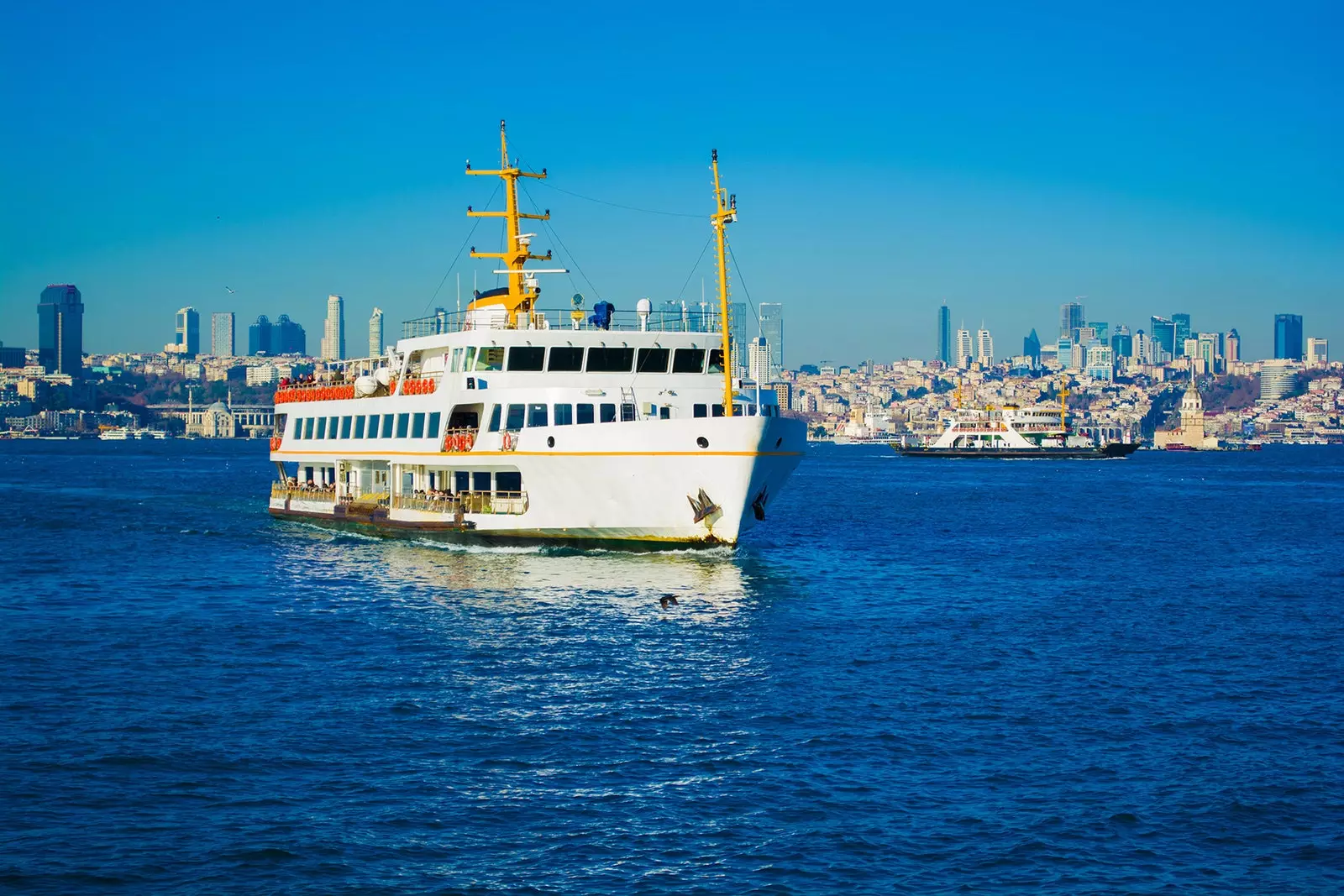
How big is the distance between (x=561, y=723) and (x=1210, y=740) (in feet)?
32.5

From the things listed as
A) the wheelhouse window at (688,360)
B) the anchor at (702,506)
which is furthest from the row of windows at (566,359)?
the anchor at (702,506)

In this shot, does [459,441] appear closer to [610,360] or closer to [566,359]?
[566,359]

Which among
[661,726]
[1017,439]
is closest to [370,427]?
[661,726]

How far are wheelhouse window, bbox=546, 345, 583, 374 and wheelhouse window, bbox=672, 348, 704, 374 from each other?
3.06 metres

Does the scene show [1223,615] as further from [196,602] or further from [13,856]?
A: [13,856]

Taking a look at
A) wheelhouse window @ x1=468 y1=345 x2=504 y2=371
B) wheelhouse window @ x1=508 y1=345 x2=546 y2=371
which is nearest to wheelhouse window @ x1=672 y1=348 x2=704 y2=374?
wheelhouse window @ x1=508 y1=345 x2=546 y2=371

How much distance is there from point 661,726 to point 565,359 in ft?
73.4

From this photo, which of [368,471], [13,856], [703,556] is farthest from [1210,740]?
[368,471]

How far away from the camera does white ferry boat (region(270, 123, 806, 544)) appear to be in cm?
3669

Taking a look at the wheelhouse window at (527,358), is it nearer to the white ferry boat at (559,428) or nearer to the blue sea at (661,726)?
the white ferry boat at (559,428)

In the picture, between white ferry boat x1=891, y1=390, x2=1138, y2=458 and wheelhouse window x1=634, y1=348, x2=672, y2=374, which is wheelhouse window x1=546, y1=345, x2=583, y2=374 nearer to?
wheelhouse window x1=634, y1=348, x2=672, y2=374

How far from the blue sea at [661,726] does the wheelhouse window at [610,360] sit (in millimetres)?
6131

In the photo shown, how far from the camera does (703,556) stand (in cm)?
3831

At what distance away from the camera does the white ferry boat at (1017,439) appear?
180500mm
